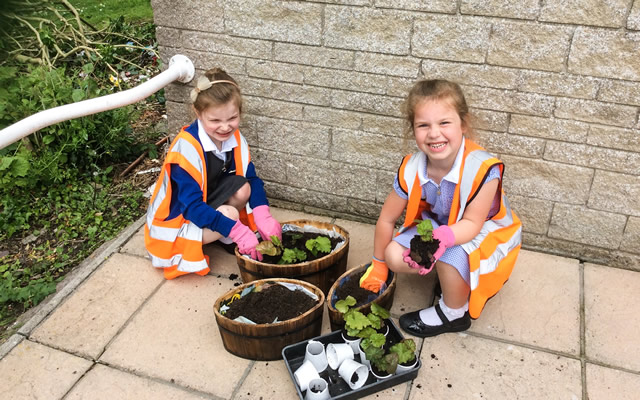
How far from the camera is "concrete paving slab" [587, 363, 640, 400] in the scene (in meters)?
2.15

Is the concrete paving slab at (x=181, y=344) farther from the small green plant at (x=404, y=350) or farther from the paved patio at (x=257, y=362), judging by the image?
the small green plant at (x=404, y=350)

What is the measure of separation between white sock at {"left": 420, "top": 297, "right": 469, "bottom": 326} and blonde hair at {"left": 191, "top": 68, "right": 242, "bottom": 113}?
144 centimetres

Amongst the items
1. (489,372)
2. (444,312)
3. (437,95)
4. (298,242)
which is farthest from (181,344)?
(437,95)

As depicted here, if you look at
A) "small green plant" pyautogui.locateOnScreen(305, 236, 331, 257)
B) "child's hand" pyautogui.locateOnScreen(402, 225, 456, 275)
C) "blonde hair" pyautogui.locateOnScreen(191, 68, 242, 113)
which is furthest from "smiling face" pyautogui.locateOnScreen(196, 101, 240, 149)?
"child's hand" pyautogui.locateOnScreen(402, 225, 456, 275)

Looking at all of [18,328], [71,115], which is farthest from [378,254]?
[18,328]

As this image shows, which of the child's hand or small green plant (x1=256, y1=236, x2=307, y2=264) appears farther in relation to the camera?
small green plant (x1=256, y1=236, x2=307, y2=264)

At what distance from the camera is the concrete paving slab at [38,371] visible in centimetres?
223

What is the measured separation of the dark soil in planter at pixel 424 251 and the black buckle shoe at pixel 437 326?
16.2 inches

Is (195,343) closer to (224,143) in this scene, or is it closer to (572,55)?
(224,143)

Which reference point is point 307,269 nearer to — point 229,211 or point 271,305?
point 271,305

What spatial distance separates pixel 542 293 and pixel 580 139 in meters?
0.81

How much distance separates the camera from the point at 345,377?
2.13 meters

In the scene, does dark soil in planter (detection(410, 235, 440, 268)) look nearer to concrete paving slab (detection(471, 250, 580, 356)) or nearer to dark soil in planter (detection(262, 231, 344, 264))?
concrete paving slab (detection(471, 250, 580, 356))

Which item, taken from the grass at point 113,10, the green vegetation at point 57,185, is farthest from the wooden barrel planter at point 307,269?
the grass at point 113,10
